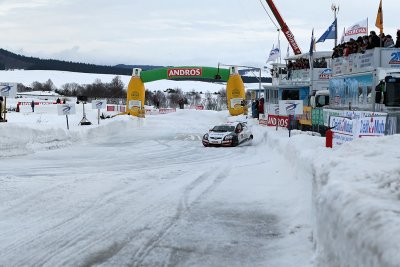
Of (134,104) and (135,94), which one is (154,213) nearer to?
(134,104)

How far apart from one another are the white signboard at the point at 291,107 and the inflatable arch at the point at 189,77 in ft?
76.7

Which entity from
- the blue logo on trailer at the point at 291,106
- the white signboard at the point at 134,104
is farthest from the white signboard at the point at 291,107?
the white signboard at the point at 134,104

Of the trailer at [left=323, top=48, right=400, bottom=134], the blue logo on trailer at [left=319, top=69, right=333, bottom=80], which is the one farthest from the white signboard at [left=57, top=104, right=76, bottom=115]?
the blue logo on trailer at [left=319, top=69, right=333, bottom=80]

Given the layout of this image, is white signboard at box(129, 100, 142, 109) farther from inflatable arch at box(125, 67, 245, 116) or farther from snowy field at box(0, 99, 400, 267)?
snowy field at box(0, 99, 400, 267)

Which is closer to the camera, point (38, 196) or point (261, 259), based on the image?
point (261, 259)

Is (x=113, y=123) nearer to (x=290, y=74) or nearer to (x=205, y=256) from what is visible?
(x=290, y=74)

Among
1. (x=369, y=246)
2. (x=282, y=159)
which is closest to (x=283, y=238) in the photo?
(x=369, y=246)

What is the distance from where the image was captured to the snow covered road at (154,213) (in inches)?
278

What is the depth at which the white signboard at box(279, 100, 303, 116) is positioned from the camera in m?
24.2

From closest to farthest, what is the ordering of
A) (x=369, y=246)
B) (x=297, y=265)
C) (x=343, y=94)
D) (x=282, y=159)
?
(x=369, y=246) < (x=297, y=265) < (x=282, y=159) < (x=343, y=94)

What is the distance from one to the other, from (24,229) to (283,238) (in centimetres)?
437

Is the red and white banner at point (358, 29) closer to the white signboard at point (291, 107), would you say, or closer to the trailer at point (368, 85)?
the trailer at point (368, 85)

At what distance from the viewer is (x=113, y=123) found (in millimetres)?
36969

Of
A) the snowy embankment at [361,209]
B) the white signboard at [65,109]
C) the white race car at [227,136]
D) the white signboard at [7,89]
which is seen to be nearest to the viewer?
the snowy embankment at [361,209]
